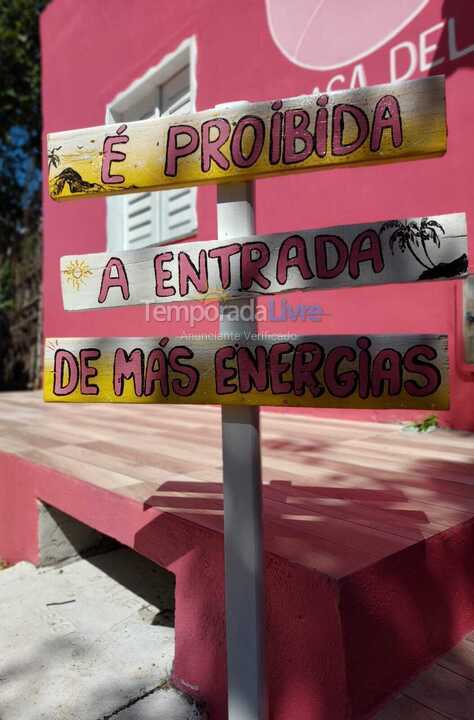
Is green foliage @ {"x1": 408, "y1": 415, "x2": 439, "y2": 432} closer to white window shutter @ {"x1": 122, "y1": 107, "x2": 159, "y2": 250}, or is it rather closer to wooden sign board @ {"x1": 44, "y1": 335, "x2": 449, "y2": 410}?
wooden sign board @ {"x1": 44, "y1": 335, "x2": 449, "y2": 410}

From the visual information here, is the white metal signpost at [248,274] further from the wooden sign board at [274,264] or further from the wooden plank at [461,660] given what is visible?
the wooden plank at [461,660]

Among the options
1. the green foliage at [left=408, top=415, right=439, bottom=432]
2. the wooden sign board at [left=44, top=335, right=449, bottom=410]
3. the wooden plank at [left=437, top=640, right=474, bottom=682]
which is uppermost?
the wooden sign board at [left=44, top=335, right=449, bottom=410]

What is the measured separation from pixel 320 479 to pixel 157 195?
3770 mm

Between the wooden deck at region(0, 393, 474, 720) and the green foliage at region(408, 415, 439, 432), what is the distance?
68 mm

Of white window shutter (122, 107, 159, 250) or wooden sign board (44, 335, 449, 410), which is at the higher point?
white window shutter (122, 107, 159, 250)

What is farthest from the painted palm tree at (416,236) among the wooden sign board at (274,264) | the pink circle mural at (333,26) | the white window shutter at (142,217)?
the white window shutter at (142,217)

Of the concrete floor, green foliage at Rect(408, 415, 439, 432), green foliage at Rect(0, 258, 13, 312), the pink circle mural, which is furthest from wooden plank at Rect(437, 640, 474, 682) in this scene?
green foliage at Rect(0, 258, 13, 312)

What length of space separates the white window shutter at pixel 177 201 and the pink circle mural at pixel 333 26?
106cm

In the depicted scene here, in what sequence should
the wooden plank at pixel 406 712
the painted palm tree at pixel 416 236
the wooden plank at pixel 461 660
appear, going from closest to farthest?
the painted palm tree at pixel 416 236, the wooden plank at pixel 406 712, the wooden plank at pixel 461 660

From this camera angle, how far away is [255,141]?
107 cm

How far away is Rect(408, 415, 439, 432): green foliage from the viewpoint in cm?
288

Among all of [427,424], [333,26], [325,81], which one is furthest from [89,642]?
[333,26]

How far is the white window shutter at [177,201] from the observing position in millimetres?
4508

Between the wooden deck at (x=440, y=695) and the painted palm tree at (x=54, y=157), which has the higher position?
the painted palm tree at (x=54, y=157)
